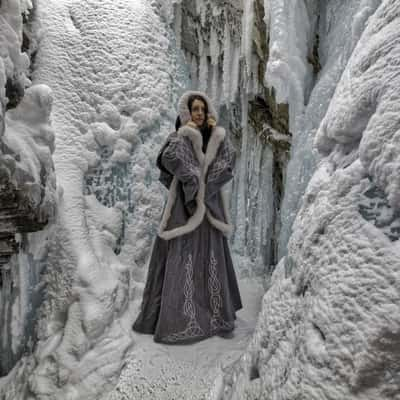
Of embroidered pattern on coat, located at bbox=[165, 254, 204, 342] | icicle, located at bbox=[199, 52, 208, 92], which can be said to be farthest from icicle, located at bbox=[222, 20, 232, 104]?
embroidered pattern on coat, located at bbox=[165, 254, 204, 342]

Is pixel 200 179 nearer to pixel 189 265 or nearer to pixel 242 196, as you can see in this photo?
pixel 189 265

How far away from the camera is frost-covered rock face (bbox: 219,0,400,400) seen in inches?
28.0

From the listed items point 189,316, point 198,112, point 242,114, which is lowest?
point 189,316

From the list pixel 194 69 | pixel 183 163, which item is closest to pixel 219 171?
pixel 183 163

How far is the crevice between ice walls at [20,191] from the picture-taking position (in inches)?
49.3

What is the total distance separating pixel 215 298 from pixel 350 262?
968 mm

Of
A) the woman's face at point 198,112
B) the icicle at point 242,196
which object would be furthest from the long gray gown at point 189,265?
the icicle at point 242,196

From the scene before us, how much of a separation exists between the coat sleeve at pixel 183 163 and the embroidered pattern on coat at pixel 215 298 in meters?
0.32

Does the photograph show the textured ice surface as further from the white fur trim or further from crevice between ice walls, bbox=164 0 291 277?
crevice between ice walls, bbox=164 0 291 277

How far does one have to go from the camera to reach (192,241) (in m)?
1.67

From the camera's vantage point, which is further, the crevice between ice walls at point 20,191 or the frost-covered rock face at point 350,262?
the crevice between ice walls at point 20,191

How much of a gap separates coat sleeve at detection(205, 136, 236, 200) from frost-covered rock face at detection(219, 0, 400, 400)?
0.66m

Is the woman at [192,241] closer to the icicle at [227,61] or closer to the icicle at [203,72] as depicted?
the icicle at [227,61]

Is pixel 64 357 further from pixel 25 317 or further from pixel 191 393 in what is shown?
pixel 191 393
